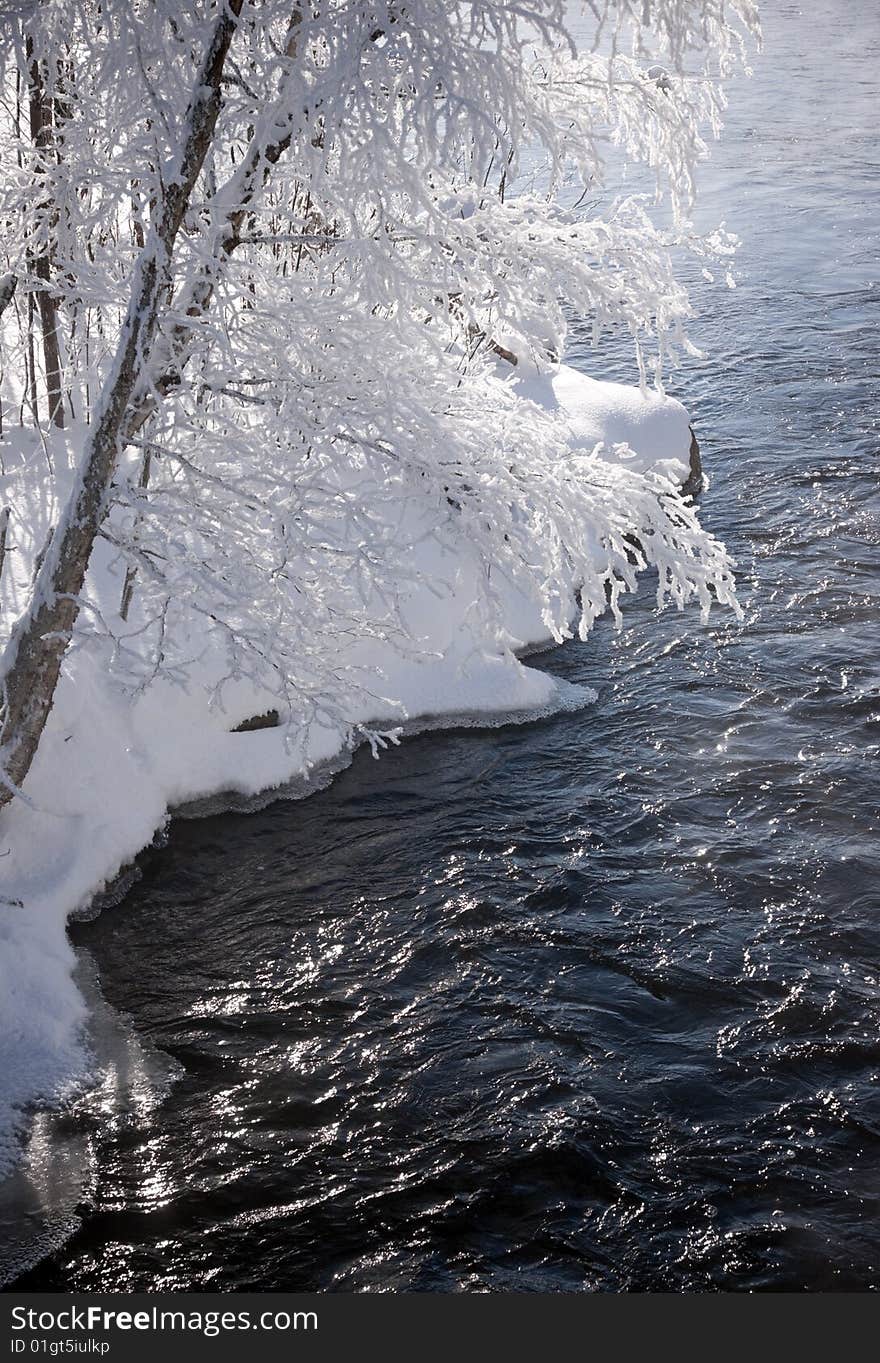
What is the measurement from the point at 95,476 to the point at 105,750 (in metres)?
2.21

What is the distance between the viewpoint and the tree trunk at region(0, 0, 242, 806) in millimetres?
5391

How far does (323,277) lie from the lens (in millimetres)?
6539

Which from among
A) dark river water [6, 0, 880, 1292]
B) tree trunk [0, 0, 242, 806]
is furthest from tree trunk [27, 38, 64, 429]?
dark river water [6, 0, 880, 1292]

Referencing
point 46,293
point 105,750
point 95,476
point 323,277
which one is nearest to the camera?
point 95,476

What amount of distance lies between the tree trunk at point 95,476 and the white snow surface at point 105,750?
205 millimetres

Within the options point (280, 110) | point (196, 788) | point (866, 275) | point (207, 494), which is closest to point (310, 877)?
point (196, 788)

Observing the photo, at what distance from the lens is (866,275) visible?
17938 millimetres

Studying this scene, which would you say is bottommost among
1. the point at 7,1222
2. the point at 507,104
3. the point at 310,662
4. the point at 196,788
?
the point at 7,1222

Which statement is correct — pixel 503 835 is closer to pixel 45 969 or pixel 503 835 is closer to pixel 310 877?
pixel 310 877

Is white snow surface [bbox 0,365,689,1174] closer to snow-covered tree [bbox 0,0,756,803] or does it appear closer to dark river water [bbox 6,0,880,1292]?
dark river water [bbox 6,0,880,1292]

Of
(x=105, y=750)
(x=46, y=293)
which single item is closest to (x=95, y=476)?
(x=105, y=750)

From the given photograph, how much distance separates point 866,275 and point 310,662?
14826mm

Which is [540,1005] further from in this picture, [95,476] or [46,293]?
[46,293]

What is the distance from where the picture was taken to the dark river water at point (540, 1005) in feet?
16.5
